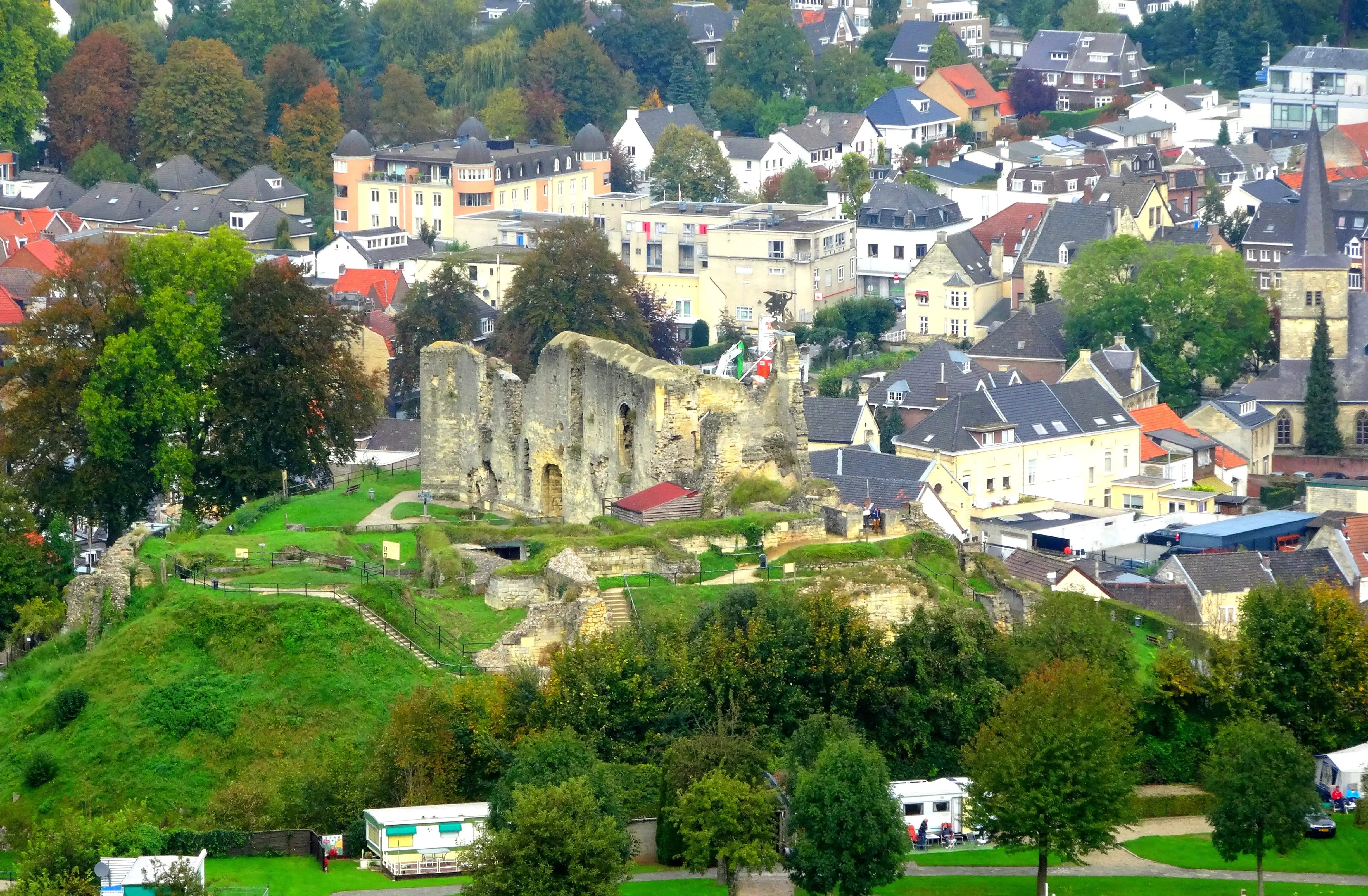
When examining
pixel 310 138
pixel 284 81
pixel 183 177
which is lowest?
pixel 183 177

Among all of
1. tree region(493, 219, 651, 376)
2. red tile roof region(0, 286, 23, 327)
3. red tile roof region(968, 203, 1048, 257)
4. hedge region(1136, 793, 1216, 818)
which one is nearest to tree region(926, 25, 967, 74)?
red tile roof region(968, 203, 1048, 257)

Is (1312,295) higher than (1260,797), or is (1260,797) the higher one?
(1312,295)

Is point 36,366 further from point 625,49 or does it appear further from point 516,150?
point 625,49

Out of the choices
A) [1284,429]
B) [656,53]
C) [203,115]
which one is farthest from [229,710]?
[656,53]

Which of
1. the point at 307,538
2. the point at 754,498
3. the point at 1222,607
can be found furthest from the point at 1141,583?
the point at 307,538

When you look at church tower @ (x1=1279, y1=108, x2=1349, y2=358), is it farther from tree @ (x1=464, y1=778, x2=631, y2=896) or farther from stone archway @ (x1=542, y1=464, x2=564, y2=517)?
tree @ (x1=464, y1=778, x2=631, y2=896)

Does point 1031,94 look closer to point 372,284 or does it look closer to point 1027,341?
point 372,284

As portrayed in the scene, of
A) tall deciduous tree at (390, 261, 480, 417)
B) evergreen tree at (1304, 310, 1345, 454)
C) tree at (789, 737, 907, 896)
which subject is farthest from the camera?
tall deciduous tree at (390, 261, 480, 417)

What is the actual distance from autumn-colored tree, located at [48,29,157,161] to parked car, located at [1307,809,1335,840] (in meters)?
101

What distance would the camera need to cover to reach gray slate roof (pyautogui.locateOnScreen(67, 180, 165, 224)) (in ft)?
443

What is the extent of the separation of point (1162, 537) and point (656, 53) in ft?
284

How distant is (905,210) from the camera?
130 metres

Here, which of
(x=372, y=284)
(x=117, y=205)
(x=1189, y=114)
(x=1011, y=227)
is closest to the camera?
(x=372, y=284)

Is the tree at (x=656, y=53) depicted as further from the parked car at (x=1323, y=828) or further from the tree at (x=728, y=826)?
the tree at (x=728, y=826)
